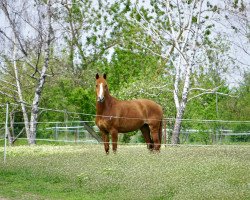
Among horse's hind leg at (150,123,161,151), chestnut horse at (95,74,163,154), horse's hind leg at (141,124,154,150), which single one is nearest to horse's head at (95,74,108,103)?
chestnut horse at (95,74,163,154)

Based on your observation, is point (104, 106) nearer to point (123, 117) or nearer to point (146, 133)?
point (123, 117)

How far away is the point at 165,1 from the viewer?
25656 mm

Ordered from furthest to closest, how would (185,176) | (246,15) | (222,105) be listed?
(222,105) < (246,15) < (185,176)

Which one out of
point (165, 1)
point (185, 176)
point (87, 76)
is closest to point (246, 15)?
point (165, 1)

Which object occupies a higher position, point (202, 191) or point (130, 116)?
point (130, 116)

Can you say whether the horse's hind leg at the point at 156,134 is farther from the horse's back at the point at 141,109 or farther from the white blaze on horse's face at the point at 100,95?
the white blaze on horse's face at the point at 100,95

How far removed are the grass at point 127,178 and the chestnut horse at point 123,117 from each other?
1.71 m

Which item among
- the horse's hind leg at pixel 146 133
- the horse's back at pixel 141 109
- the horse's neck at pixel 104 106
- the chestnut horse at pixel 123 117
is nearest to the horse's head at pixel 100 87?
the chestnut horse at pixel 123 117

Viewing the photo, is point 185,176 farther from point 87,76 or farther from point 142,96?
point 87,76

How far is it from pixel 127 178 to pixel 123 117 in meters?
5.80

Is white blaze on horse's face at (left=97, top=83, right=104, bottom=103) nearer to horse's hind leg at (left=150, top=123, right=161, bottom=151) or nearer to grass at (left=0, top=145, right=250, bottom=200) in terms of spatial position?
grass at (left=0, top=145, right=250, bottom=200)

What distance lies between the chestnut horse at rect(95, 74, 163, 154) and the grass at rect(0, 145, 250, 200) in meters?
1.71

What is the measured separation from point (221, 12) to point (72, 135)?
14283mm

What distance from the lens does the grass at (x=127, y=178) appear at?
9492 millimetres
